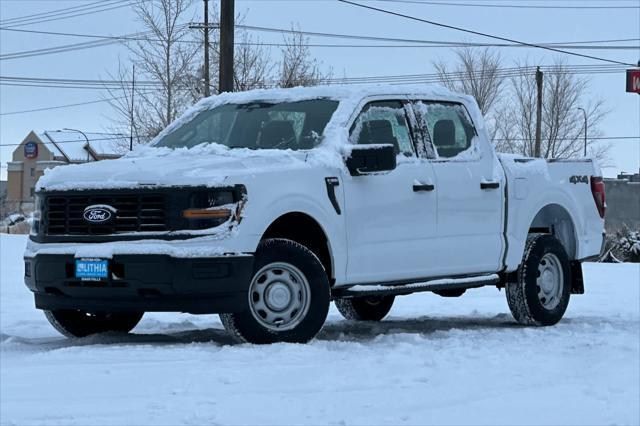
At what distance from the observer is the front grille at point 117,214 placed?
7766mm

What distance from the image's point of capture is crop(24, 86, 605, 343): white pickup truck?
304 inches

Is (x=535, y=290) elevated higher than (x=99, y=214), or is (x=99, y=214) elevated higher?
(x=99, y=214)

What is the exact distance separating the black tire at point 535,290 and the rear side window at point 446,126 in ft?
3.73

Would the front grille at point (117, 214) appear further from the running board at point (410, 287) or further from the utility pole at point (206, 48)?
the utility pole at point (206, 48)

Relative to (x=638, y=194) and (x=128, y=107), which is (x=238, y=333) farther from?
(x=638, y=194)

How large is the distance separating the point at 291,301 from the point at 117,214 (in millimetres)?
1248

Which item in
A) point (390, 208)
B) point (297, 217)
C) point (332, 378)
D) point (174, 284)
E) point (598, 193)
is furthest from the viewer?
point (598, 193)

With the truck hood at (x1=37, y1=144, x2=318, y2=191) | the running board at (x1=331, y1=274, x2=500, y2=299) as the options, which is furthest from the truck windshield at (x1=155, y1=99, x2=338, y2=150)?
the running board at (x1=331, y1=274, x2=500, y2=299)

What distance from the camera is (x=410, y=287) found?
9148 millimetres

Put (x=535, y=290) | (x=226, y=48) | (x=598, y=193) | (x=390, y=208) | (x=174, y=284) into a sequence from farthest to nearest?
(x=226, y=48), (x=598, y=193), (x=535, y=290), (x=390, y=208), (x=174, y=284)

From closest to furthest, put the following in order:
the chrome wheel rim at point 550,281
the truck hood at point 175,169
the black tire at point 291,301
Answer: the truck hood at point 175,169 → the black tire at point 291,301 → the chrome wheel rim at point 550,281

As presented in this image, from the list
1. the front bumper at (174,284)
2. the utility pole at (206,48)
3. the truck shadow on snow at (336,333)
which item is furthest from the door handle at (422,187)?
the utility pole at (206,48)

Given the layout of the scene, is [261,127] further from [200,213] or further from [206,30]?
[206,30]

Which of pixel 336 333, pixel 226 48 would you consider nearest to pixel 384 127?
pixel 336 333
